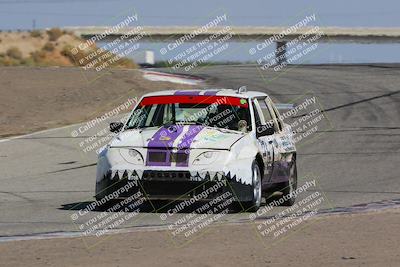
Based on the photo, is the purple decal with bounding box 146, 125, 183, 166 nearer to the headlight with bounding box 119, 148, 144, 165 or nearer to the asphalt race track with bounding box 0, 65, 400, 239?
A: the headlight with bounding box 119, 148, 144, 165

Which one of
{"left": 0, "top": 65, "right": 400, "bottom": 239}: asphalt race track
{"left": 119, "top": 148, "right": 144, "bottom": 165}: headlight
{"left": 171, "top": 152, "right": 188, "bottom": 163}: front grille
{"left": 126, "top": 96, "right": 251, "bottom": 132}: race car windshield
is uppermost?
{"left": 126, "top": 96, "right": 251, "bottom": 132}: race car windshield

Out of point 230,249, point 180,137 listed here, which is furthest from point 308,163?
point 230,249

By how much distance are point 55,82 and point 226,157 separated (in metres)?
22.1

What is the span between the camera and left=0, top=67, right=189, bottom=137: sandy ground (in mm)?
25766

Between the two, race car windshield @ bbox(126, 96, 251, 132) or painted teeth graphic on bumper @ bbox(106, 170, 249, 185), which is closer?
painted teeth graphic on bumper @ bbox(106, 170, 249, 185)

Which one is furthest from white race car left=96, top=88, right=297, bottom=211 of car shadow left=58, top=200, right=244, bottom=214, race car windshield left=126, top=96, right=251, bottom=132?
car shadow left=58, top=200, right=244, bottom=214

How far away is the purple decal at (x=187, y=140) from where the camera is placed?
10.8 m

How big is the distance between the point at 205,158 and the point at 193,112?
1241 millimetres

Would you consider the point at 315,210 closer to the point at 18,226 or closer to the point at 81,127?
the point at 18,226

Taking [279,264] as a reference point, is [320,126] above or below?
below

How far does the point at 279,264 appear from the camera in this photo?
7398 mm

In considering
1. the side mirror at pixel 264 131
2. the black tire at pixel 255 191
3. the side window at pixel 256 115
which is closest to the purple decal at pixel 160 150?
the black tire at pixel 255 191

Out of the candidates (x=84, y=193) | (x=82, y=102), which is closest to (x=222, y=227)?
(x=84, y=193)

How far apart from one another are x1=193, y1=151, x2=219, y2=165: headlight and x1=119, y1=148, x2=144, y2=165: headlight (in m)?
0.66
